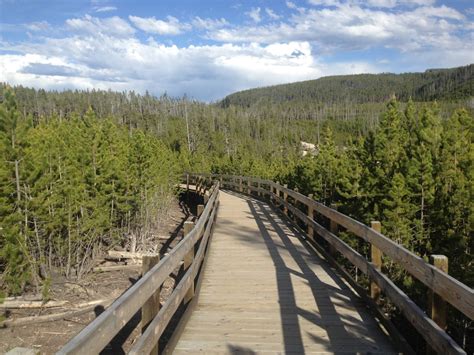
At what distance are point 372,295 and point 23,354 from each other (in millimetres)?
3730

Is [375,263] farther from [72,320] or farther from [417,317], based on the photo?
[72,320]

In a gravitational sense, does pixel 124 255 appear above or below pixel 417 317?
below

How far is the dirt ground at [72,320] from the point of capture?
888 centimetres

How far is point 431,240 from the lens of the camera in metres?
19.9

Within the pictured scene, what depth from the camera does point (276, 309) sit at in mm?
5344

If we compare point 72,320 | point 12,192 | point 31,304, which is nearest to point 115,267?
point 31,304

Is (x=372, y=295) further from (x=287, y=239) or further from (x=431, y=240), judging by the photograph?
(x=431, y=240)

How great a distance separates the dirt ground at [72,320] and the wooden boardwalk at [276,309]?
8.92 feet

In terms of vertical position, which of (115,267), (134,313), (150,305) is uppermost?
(134,313)

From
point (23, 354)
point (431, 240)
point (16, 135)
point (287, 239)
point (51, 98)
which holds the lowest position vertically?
point (431, 240)

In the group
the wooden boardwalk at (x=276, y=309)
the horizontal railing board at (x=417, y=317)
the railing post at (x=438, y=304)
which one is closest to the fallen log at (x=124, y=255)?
the wooden boardwalk at (x=276, y=309)

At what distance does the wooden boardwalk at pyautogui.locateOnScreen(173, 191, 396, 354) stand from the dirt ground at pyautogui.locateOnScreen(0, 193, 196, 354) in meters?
2.72

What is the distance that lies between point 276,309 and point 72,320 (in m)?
6.57

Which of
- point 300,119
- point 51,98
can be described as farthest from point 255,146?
point 300,119
